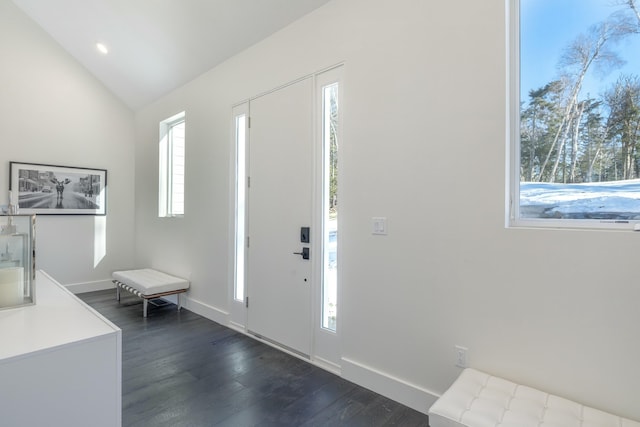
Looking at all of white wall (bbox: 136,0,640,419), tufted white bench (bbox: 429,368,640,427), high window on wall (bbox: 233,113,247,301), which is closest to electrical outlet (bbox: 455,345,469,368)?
white wall (bbox: 136,0,640,419)

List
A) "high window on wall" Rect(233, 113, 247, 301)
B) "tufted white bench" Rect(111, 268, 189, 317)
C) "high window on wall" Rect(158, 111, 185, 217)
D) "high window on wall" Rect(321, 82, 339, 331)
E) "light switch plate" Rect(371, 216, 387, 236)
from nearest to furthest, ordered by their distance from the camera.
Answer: "light switch plate" Rect(371, 216, 387, 236)
"high window on wall" Rect(321, 82, 339, 331)
"high window on wall" Rect(233, 113, 247, 301)
"tufted white bench" Rect(111, 268, 189, 317)
"high window on wall" Rect(158, 111, 185, 217)

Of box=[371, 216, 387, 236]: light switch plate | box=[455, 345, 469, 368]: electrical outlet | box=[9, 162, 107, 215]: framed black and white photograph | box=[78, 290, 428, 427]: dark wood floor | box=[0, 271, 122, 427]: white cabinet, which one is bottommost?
box=[78, 290, 428, 427]: dark wood floor

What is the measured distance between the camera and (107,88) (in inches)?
206

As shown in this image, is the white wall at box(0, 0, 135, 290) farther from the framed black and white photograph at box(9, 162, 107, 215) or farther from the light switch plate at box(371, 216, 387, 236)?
the light switch plate at box(371, 216, 387, 236)

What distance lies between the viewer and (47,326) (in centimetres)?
126

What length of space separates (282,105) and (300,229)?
1.17m

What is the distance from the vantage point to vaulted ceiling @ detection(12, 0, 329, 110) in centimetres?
306

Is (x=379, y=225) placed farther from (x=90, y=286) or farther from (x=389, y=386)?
(x=90, y=286)

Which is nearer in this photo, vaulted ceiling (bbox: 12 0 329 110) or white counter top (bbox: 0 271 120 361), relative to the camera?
white counter top (bbox: 0 271 120 361)

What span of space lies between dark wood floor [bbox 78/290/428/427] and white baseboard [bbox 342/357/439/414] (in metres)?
0.04

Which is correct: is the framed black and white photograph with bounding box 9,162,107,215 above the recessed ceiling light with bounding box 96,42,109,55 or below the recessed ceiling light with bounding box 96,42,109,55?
below

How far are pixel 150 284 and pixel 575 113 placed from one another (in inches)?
168

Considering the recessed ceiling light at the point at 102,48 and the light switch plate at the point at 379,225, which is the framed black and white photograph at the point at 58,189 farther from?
the light switch plate at the point at 379,225

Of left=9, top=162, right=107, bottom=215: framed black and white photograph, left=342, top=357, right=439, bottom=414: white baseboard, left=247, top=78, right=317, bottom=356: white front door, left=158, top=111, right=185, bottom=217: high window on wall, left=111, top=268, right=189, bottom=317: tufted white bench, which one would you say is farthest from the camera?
left=158, top=111, right=185, bottom=217: high window on wall
